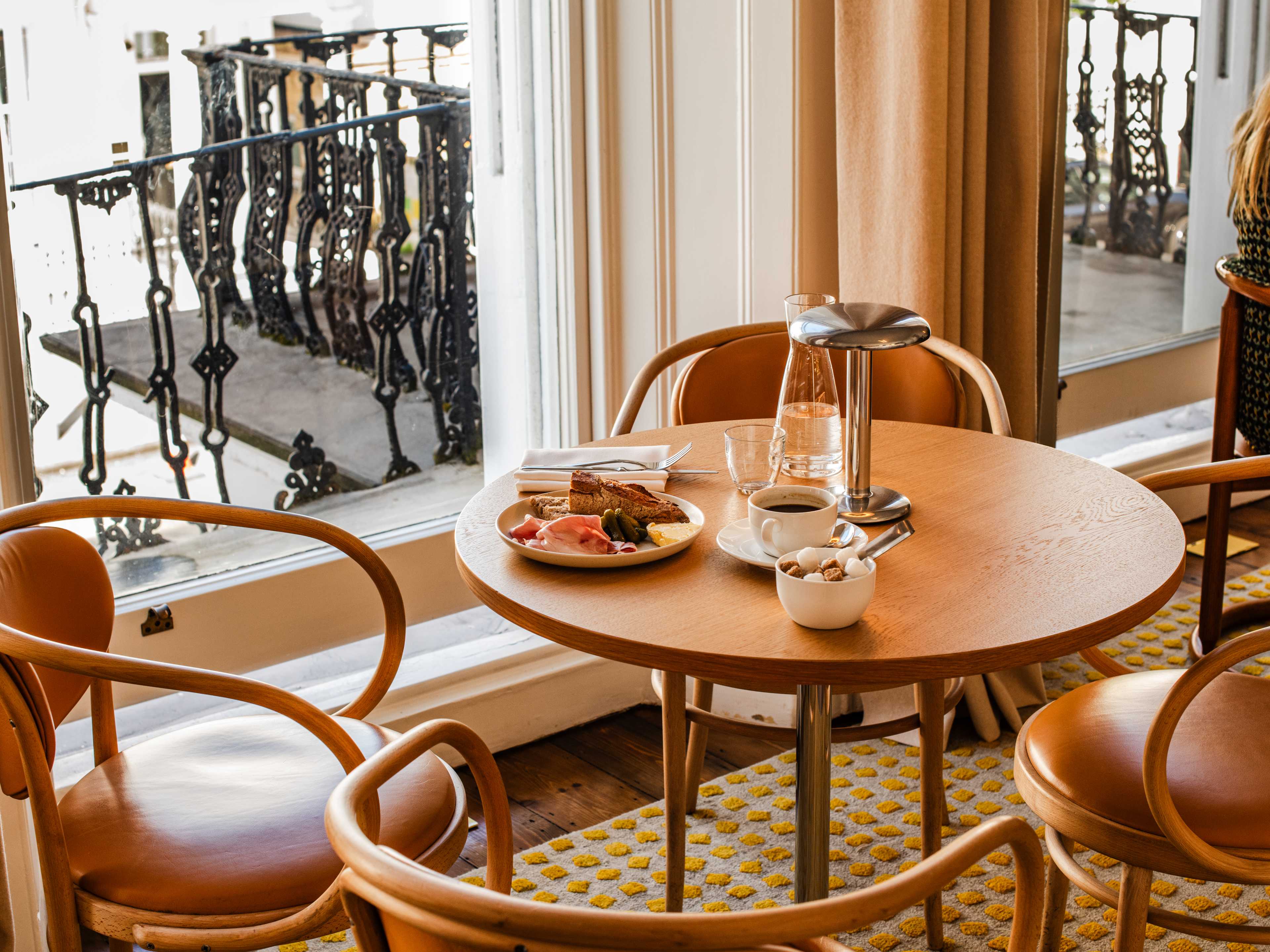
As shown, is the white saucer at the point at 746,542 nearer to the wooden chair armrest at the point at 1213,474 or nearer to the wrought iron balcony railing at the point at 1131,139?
the wooden chair armrest at the point at 1213,474

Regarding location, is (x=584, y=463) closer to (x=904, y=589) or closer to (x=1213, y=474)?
(x=904, y=589)

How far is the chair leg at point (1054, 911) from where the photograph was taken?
1.53 m

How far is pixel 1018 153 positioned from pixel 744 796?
1.27 metres

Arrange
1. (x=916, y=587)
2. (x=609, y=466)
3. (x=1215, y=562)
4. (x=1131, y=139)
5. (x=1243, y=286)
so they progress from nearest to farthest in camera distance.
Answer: (x=916, y=587) < (x=609, y=466) < (x=1243, y=286) < (x=1215, y=562) < (x=1131, y=139)

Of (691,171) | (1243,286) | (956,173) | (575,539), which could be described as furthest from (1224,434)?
(575,539)

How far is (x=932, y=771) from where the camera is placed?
5.94ft

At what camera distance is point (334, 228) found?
225 centimetres

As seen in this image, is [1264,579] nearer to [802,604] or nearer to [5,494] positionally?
[802,604]

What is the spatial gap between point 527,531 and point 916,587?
418 millimetres

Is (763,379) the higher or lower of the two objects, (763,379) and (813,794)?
the higher

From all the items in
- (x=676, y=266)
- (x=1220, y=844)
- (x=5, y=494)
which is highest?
(x=676, y=266)

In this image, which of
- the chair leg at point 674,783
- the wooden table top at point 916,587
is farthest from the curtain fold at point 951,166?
the chair leg at point 674,783

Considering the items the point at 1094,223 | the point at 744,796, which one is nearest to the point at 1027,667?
the point at 744,796

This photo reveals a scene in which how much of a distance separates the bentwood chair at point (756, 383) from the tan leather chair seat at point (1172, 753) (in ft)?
1.57
